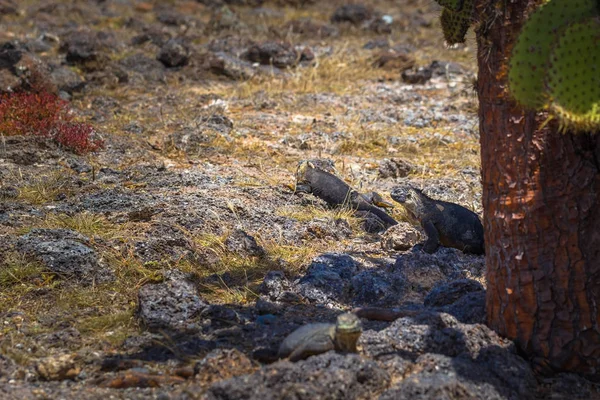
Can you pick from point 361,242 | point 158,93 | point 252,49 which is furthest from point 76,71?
point 361,242

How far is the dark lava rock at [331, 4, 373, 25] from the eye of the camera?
1547 centimetres

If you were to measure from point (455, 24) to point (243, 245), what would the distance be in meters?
2.04

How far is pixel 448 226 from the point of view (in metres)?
5.80

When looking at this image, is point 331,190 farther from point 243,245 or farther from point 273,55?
point 273,55

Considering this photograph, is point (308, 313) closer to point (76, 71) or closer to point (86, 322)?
point (86, 322)

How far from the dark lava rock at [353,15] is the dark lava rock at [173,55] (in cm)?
476

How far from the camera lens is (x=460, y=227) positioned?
575 cm

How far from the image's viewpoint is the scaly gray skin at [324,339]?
3659 millimetres

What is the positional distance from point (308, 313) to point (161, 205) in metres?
1.87

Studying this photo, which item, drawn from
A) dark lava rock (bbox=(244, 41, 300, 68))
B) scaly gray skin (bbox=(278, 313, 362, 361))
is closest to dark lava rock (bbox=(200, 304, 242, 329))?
scaly gray skin (bbox=(278, 313, 362, 361))

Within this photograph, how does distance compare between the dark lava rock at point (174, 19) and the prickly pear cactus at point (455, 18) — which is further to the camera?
the dark lava rock at point (174, 19)

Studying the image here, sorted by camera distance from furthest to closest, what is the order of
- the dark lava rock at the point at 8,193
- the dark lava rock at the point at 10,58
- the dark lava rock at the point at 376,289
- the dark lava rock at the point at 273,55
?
the dark lava rock at the point at 273,55 < the dark lava rock at the point at 10,58 < the dark lava rock at the point at 8,193 < the dark lava rock at the point at 376,289

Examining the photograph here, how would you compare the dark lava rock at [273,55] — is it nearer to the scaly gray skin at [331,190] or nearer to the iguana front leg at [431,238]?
the scaly gray skin at [331,190]

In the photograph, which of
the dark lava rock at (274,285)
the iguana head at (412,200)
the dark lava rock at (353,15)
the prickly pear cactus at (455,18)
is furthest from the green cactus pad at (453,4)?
the dark lava rock at (353,15)
